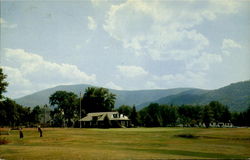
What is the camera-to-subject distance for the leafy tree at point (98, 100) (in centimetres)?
14050

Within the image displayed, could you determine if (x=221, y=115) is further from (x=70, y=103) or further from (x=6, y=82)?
(x=6, y=82)

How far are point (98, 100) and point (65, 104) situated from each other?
657 inches

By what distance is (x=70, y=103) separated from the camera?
139 meters

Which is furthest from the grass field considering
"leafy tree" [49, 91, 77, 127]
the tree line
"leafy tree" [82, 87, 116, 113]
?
"leafy tree" [82, 87, 116, 113]

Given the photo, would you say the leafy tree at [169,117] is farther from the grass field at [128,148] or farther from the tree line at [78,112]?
the grass field at [128,148]

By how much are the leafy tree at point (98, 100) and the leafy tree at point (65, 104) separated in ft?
21.9

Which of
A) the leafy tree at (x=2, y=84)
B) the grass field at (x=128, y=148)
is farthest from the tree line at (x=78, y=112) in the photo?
the grass field at (x=128, y=148)

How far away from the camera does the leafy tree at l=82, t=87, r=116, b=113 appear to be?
14050 cm

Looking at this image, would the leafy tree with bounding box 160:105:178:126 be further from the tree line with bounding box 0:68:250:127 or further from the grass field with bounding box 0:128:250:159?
the grass field with bounding box 0:128:250:159

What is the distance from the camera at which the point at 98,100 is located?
141 metres

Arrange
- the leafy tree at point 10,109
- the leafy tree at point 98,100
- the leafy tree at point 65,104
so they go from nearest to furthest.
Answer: the leafy tree at point 10,109 < the leafy tree at point 65,104 < the leafy tree at point 98,100

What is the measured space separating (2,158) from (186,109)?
183512mm

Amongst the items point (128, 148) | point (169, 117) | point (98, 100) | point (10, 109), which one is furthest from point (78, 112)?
point (128, 148)

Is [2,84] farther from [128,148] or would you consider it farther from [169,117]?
[169,117]
